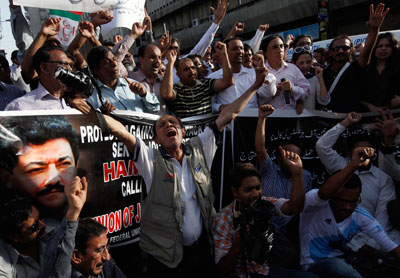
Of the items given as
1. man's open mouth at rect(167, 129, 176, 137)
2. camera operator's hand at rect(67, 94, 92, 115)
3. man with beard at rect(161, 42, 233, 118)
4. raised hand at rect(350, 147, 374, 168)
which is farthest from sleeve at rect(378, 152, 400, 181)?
camera operator's hand at rect(67, 94, 92, 115)

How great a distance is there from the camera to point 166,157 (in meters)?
2.90

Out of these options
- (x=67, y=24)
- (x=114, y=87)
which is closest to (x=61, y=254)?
(x=114, y=87)

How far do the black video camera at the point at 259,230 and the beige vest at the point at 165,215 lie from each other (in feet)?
1.66

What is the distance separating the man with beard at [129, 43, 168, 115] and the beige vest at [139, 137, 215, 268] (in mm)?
1280

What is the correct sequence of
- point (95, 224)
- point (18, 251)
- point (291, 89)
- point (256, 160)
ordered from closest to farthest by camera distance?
point (18, 251), point (95, 224), point (256, 160), point (291, 89)

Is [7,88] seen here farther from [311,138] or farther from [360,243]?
[360,243]

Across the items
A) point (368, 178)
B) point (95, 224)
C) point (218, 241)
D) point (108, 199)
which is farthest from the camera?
point (368, 178)

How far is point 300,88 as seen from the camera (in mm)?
4371

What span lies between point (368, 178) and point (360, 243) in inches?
29.4

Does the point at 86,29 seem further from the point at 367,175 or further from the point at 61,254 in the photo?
the point at 367,175

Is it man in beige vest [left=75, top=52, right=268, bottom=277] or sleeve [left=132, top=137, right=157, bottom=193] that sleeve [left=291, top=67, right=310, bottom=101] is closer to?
man in beige vest [left=75, top=52, right=268, bottom=277]

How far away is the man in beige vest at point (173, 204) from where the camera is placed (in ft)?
8.98

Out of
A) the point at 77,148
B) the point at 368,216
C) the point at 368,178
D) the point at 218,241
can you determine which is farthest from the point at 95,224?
the point at 368,178

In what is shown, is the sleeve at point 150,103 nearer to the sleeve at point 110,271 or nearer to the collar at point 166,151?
the collar at point 166,151
